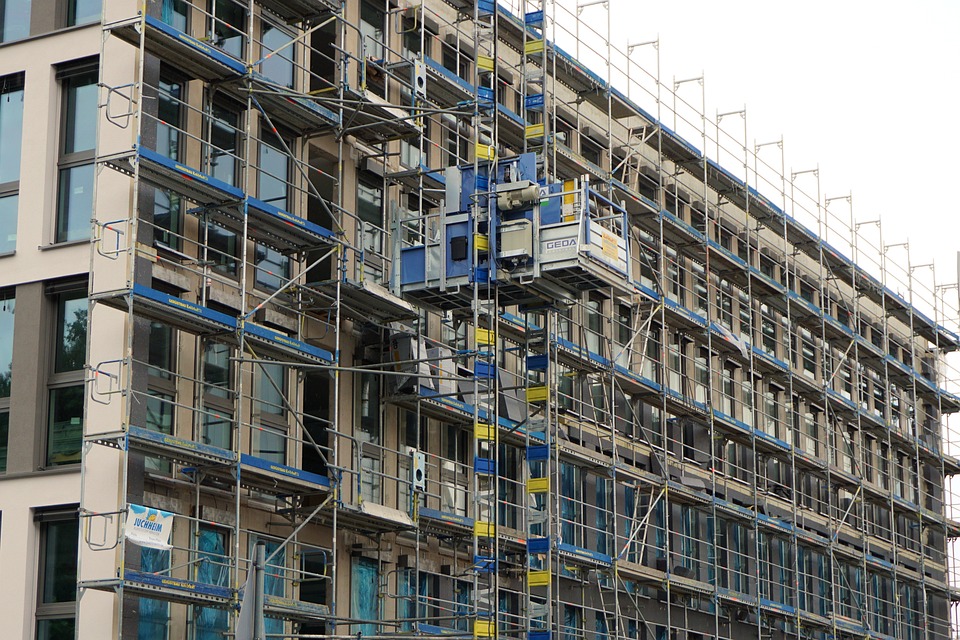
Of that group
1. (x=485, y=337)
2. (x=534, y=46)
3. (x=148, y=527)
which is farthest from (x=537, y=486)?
(x=148, y=527)

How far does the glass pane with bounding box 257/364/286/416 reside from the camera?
1112 inches

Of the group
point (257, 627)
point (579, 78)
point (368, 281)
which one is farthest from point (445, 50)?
point (257, 627)

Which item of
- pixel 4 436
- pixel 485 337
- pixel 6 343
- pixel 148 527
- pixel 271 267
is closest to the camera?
pixel 148 527

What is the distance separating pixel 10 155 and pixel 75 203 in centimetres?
182

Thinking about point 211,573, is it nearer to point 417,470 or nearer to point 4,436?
point 4,436

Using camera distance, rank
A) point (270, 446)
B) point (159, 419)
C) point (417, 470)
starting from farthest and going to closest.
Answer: point (417, 470)
point (270, 446)
point (159, 419)

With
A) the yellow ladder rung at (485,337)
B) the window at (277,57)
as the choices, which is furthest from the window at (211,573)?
the window at (277,57)

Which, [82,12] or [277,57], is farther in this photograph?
[277,57]

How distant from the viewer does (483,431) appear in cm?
3181

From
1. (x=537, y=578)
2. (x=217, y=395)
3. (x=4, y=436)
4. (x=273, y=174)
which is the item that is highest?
(x=273, y=174)

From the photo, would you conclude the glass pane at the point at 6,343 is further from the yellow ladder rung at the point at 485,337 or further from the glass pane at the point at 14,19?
the yellow ladder rung at the point at 485,337

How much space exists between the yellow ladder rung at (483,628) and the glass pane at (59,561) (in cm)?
749

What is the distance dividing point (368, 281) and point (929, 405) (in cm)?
3697

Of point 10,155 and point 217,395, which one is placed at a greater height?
point 10,155
